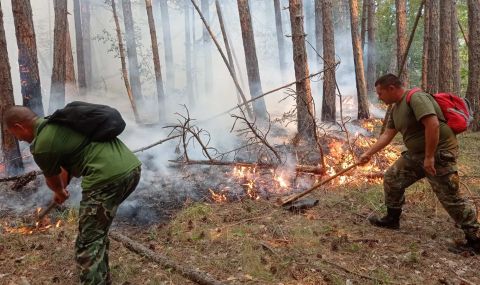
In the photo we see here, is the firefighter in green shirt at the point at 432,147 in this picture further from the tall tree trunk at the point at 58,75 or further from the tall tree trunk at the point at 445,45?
the tall tree trunk at the point at 58,75

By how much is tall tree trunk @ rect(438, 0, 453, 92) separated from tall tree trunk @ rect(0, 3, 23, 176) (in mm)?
11440

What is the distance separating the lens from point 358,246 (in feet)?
15.2

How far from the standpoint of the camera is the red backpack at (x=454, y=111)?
14.7 ft

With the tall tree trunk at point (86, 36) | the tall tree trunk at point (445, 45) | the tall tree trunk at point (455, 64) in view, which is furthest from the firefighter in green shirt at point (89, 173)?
the tall tree trunk at point (86, 36)

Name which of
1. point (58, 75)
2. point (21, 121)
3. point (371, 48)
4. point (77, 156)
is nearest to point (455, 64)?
point (371, 48)

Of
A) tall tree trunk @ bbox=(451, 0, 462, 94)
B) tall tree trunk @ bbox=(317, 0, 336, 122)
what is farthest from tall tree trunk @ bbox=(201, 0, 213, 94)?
tall tree trunk @ bbox=(451, 0, 462, 94)

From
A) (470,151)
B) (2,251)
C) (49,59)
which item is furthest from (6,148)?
(49,59)

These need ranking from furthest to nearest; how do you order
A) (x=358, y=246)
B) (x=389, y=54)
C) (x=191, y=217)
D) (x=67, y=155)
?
1. (x=389, y=54)
2. (x=191, y=217)
3. (x=358, y=246)
4. (x=67, y=155)

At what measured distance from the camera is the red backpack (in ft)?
14.7

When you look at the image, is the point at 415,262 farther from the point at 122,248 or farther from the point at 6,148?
the point at 6,148

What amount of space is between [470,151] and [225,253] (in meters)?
7.67

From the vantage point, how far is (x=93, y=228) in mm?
3492

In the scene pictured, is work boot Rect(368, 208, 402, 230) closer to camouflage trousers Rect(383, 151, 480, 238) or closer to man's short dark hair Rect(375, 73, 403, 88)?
camouflage trousers Rect(383, 151, 480, 238)

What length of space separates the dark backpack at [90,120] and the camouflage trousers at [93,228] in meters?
0.47
